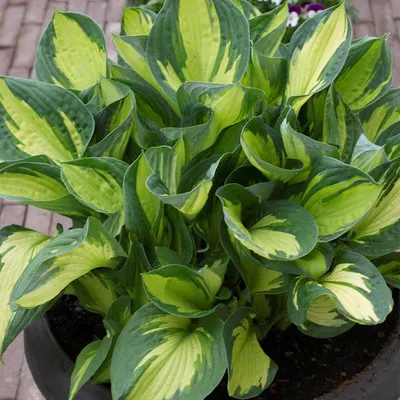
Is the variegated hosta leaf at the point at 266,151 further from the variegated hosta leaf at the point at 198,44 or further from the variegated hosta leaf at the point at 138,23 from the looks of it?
the variegated hosta leaf at the point at 138,23

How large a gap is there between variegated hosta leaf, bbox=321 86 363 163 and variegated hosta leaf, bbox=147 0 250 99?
0.10 meters

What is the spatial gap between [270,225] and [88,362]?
0.23m

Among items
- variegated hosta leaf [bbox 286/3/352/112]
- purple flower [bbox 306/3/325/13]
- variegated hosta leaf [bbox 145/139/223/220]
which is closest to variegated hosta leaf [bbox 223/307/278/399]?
variegated hosta leaf [bbox 145/139/223/220]

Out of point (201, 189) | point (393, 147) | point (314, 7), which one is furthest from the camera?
point (314, 7)

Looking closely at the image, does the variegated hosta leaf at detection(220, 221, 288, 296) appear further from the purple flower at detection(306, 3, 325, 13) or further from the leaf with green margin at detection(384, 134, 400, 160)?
the purple flower at detection(306, 3, 325, 13)

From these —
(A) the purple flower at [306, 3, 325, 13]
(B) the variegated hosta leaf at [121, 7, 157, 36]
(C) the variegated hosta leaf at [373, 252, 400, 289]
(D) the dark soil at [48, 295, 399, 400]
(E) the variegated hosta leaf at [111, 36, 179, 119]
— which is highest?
(B) the variegated hosta leaf at [121, 7, 157, 36]

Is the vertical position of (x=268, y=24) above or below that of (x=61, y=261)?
above

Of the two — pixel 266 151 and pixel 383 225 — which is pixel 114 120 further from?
pixel 383 225

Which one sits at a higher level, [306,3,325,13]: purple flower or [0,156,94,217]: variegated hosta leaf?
[0,156,94,217]: variegated hosta leaf

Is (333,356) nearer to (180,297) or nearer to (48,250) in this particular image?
(180,297)

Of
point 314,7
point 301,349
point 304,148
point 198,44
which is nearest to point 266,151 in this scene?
point 304,148

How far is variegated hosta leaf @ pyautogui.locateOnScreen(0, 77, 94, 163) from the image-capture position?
0.71 meters

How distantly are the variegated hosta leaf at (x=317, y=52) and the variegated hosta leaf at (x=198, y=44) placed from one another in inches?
2.4

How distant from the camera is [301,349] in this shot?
805 mm
